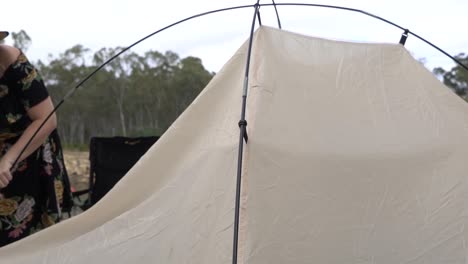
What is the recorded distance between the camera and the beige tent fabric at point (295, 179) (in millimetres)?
1553

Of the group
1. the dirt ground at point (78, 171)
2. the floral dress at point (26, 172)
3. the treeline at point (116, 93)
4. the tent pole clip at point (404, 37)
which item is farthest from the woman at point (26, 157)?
→ the treeline at point (116, 93)

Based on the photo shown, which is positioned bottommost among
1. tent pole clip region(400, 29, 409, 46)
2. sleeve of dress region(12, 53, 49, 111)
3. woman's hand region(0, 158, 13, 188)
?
woman's hand region(0, 158, 13, 188)

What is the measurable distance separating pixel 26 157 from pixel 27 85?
9.1 inches

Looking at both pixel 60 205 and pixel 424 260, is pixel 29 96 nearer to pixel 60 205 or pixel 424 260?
pixel 60 205

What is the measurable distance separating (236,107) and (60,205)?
0.69m

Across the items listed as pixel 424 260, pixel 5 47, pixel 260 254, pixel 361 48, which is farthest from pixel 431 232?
pixel 5 47

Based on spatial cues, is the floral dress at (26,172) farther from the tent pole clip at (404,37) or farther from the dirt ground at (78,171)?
the dirt ground at (78,171)

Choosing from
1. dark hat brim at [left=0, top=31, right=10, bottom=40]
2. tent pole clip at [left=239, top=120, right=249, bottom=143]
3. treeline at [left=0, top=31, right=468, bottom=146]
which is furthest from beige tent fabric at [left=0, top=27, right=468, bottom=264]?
treeline at [left=0, top=31, right=468, bottom=146]

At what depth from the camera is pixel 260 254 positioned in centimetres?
147

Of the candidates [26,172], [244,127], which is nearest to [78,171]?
[26,172]

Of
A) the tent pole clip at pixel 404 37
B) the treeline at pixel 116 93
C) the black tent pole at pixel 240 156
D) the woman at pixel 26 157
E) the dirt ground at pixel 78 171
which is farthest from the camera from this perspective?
the treeline at pixel 116 93

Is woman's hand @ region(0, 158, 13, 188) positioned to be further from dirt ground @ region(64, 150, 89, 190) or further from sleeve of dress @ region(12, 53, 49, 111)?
dirt ground @ region(64, 150, 89, 190)

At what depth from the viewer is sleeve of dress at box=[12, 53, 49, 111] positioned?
5.08ft

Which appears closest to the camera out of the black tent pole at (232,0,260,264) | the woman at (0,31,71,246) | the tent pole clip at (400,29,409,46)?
the black tent pole at (232,0,260,264)
